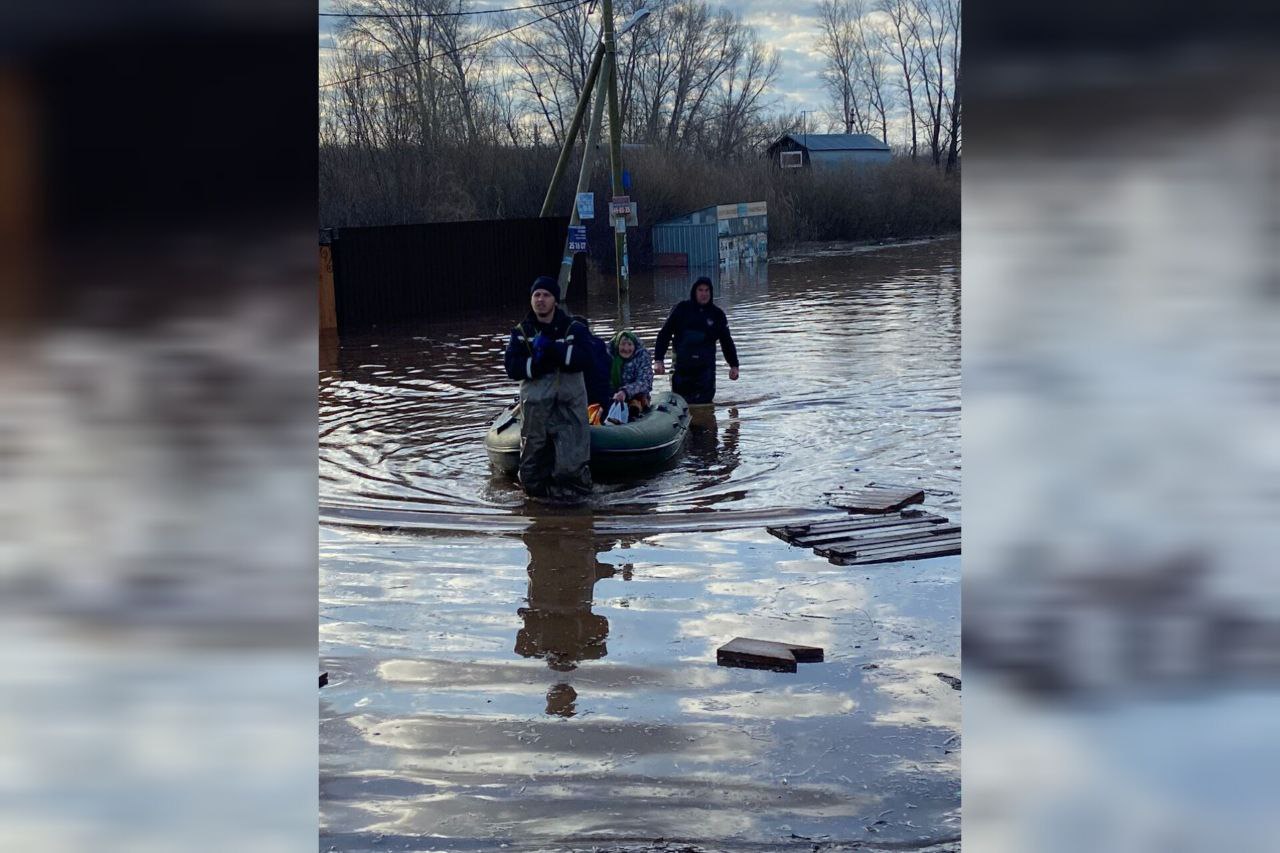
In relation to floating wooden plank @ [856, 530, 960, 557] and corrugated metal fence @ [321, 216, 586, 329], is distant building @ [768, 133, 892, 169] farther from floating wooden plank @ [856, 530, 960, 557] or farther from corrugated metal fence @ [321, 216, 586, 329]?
floating wooden plank @ [856, 530, 960, 557]

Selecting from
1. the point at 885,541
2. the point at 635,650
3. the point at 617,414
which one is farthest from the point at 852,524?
the point at 635,650

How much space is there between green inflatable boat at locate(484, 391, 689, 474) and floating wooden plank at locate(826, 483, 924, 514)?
5.43 feet

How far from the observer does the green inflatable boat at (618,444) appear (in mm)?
11711

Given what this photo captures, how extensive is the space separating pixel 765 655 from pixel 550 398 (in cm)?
443

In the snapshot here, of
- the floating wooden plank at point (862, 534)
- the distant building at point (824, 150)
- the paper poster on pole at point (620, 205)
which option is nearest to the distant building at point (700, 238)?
the paper poster on pole at point (620, 205)

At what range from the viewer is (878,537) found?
31.4ft

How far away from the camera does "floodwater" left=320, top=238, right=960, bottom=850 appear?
17.2ft

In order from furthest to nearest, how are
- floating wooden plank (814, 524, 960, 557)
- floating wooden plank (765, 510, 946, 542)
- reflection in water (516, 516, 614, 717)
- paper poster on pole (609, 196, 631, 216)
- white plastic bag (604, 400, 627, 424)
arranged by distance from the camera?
paper poster on pole (609, 196, 631, 216) < white plastic bag (604, 400, 627, 424) < floating wooden plank (765, 510, 946, 542) < floating wooden plank (814, 524, 960, 557) < reflection in water (516, 516, 614, 717)

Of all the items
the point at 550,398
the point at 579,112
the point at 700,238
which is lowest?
the point at 550,398

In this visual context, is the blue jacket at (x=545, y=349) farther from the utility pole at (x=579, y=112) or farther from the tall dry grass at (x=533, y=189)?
the tall dry grass at (x=533, y=189)

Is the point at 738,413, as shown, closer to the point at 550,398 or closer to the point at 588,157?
the point at 550,398

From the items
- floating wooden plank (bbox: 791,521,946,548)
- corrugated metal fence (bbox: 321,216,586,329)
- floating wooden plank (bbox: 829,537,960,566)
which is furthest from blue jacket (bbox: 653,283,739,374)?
corrugated metal fence (bbox: 321,216,586,329)

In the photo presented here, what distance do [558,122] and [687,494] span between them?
55881mm
